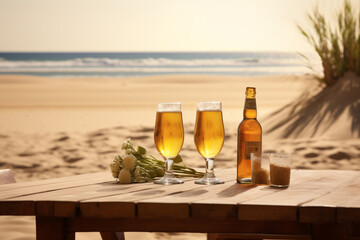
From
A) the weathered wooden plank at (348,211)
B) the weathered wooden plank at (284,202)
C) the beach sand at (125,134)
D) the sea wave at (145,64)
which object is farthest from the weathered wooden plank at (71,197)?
the sea wave at (145,64)

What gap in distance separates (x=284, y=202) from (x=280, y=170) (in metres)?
0.37

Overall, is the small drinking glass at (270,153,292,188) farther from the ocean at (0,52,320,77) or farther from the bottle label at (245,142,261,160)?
the ocean at (0,52,320,77)

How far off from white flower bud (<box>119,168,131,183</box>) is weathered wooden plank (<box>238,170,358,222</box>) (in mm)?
564

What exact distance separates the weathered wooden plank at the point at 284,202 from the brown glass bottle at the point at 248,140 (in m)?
0.18

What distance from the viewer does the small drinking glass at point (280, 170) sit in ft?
6.61

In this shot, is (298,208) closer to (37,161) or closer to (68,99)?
(37,161)

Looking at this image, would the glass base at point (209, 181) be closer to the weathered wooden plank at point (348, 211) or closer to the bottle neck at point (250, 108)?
the bottle neck at point (250, 108)

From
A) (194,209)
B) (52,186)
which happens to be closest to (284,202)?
(194,209)

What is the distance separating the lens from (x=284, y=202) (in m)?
1.65

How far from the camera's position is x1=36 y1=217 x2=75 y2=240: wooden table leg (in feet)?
5.88

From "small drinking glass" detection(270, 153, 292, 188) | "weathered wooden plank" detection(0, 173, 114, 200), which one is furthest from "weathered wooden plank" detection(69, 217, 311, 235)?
"small drinking glass" detection(270, 153, 292, 188)

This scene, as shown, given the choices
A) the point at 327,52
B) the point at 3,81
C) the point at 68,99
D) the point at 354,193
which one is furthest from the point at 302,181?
the point at 3,81

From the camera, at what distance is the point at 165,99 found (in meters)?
16.7

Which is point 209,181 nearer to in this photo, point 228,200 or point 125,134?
point 228,200
